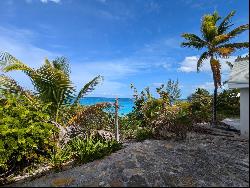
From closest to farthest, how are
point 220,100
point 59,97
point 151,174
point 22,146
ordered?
1. point 151,174
2. point 22,146
3. point 59,97
4. point 220,100

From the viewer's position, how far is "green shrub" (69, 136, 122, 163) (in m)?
11.9

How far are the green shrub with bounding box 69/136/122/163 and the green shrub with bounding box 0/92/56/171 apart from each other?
0.91m

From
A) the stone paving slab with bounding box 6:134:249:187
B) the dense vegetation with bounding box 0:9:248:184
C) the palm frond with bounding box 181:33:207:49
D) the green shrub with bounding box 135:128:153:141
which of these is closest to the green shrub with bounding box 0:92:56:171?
the dense vegetation with bounding box 0:9:248:184

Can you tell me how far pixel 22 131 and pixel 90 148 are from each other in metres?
2.33

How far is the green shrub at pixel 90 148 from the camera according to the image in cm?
1189

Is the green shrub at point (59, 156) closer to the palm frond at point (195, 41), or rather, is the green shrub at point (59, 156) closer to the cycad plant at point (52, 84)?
the cycad plant at point (52, 84)

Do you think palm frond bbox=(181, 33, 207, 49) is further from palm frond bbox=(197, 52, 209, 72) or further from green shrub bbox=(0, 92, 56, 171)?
green shrub bbox=(0, 92, 56, 171)

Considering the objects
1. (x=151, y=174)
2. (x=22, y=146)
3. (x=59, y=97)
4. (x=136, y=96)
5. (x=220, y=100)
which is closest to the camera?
(x=151, y=174)

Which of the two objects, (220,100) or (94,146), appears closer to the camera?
(94,146)

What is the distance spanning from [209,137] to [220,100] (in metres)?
12.3

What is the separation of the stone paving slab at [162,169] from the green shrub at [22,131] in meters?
1.91

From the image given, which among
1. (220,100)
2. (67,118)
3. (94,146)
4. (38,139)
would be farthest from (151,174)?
(220,100)

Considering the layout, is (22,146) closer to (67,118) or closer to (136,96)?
(67,118)

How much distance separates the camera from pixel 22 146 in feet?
39.5
